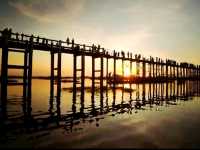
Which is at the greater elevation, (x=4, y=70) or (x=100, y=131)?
(x=4, y=70)

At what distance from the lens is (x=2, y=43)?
648 inches

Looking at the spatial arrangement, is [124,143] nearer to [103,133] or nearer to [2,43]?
[103,133]

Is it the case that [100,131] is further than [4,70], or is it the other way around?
[4,70]

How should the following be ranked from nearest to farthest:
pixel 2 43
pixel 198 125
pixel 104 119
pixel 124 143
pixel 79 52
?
1. pixel 124 143
2. pixel 198 125
3. pixel 104 119
4. pixel 2 43
5. pixel 79 52

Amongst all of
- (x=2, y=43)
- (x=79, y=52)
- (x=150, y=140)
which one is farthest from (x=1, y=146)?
(x=79, y=52)

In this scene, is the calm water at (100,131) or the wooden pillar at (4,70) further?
the wooden pillar at (4,70)

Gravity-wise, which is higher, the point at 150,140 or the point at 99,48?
the point at 99,48

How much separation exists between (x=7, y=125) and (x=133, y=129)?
641 cm

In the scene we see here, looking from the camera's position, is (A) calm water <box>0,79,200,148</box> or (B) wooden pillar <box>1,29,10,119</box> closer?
(A) calm water <box>0,79,200,148</box>

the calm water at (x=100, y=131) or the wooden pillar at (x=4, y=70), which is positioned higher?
the wooden pillar at (x=4, y=70)

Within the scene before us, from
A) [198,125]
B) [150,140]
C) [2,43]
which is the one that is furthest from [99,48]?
[150,140]

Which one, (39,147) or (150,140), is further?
(150,140)

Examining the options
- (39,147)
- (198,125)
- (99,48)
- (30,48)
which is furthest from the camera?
(99,48)

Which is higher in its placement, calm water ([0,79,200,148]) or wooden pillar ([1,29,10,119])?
wooden pillar ([1,29,10,119])
